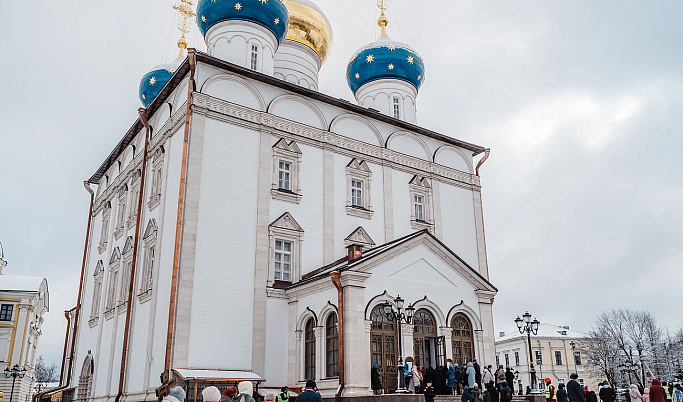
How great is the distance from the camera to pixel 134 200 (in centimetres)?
1867

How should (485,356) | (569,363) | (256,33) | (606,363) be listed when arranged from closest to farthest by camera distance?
(485,356), (256,33), (606,363), (569,363)

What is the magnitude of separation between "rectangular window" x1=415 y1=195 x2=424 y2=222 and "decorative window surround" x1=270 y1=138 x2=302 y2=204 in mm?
4426

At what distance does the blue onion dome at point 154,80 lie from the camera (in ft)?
72.4

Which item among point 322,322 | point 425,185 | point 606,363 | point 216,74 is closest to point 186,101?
point 216,74

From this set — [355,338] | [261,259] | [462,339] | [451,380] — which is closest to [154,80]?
[261,259]

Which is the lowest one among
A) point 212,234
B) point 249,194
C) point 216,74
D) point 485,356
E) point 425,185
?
point 485,356

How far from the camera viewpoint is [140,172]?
60.5 feet

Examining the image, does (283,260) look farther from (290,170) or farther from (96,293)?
(96,293)

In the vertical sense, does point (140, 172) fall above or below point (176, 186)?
above

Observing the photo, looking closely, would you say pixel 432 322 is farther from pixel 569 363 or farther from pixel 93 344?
pixel 569 363

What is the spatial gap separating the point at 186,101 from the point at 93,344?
9.17m

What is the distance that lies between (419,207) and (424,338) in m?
5.73

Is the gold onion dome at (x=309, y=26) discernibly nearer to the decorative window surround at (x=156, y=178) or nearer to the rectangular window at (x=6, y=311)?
the decorative window surround at (x=156, y=178)

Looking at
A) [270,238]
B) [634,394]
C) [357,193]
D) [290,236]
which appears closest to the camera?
[634,394]
